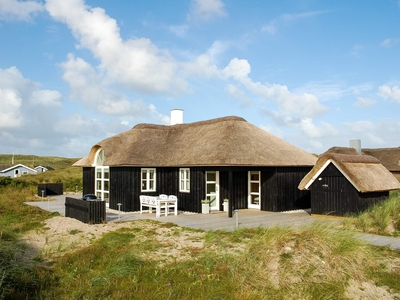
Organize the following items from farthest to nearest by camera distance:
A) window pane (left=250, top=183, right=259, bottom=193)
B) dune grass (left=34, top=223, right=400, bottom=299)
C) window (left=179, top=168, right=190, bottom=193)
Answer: window pane (left=250, top=183, right=259, bottom=193) → window (left=179, top=168, right=190, bottom=193) → dune grass (left=34, top=223, right=400, bottom=299)

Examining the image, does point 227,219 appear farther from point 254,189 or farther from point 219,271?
point 219,271

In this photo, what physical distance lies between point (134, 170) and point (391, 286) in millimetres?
13521

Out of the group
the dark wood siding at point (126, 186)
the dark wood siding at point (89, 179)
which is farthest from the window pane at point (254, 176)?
the dark wood siding at point (89, 179)

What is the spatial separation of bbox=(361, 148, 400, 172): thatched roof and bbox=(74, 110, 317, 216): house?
2519cm

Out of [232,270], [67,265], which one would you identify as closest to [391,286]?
[232,270]

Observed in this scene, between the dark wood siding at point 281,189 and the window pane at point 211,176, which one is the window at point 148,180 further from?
the dark wood siding at point 281,189

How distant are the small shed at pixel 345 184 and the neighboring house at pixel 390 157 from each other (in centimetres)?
2720

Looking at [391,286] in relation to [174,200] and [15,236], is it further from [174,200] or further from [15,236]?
[174,200]

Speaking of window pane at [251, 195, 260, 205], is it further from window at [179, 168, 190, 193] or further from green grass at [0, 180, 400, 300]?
green grass at [0, 180, 400, 300]

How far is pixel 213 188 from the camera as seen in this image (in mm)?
18250

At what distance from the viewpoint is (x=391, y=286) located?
6.74 m

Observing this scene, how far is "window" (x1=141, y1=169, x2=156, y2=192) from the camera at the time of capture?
61.3 feet

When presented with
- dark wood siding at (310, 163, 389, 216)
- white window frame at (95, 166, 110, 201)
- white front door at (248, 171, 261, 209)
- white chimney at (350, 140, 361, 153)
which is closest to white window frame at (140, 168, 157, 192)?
white window frame at (95, 166, 110, 201)

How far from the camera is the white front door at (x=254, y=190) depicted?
61.9ft
